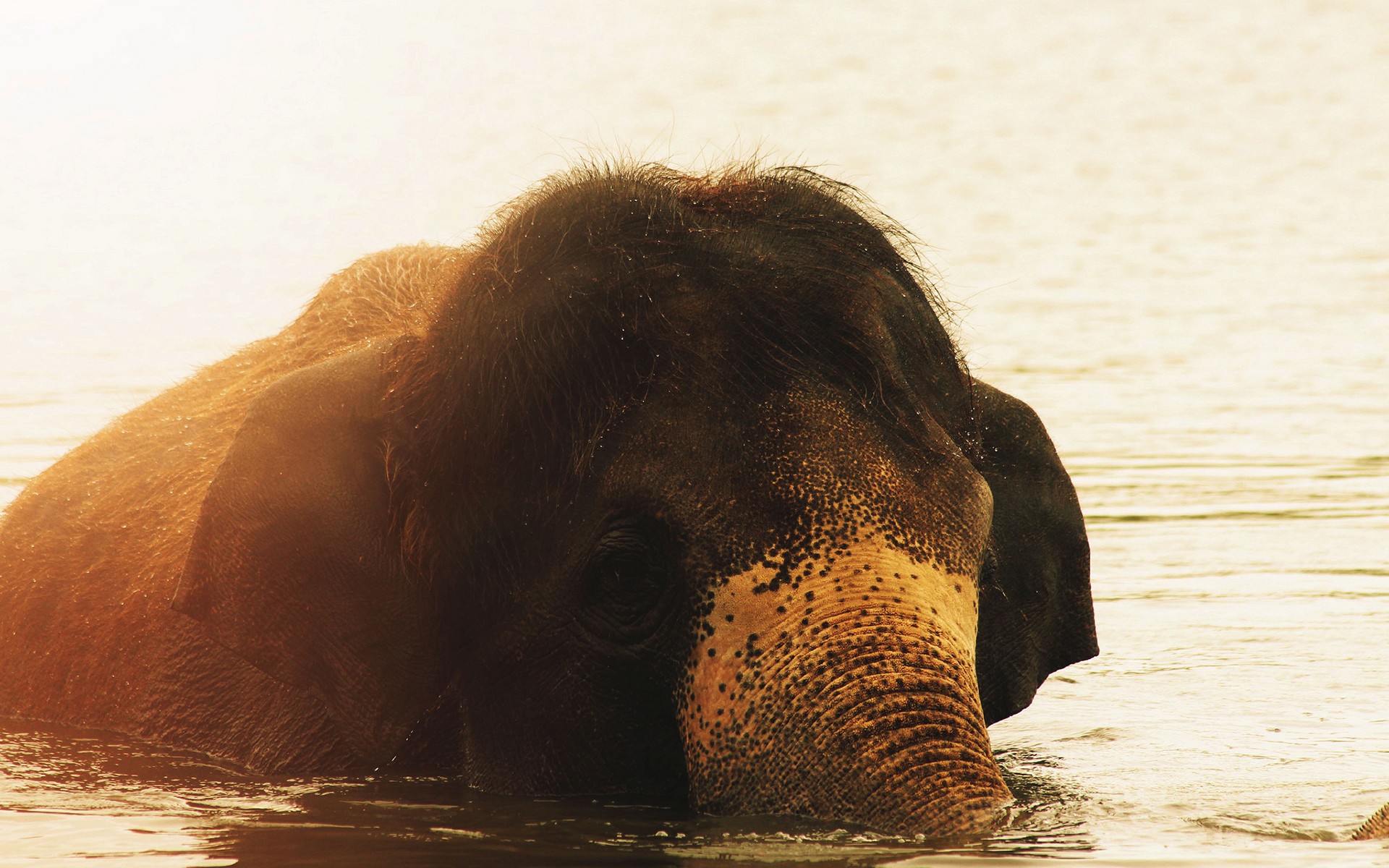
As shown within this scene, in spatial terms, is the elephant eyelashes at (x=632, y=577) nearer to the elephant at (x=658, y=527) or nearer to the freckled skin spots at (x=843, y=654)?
the elephant at (x=658, y=527)

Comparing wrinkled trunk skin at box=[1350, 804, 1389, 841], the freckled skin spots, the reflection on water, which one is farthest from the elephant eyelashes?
wrinkled trunk skin at box=[1350, 804, 1389, 841]

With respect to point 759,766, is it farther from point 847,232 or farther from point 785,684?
point 847,232

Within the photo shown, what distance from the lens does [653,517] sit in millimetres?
4191

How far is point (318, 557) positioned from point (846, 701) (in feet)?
4.75

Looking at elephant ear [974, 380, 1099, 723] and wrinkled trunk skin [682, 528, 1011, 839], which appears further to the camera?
elephant ear [974, 380, 1099, 723]

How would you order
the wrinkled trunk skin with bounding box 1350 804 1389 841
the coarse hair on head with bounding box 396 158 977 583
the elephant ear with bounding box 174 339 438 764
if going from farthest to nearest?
the elephant ear with bounding box 174 339 438 764, the coarse hair on head with bounding box 396 158 977 583, the wrinkled trunk skin with bounding box 1350 804 1389 841

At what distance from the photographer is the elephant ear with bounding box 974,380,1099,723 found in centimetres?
515

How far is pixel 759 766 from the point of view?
12.8 feet

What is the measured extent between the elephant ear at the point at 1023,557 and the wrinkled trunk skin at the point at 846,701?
1.09 m

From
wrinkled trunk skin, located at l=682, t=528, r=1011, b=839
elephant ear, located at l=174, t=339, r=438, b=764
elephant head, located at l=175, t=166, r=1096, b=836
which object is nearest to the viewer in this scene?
wrinkled trunk skin, located at l=682, t=528, r=1011, b=839

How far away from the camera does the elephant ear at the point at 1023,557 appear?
5.15 meters

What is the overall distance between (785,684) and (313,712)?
175cm

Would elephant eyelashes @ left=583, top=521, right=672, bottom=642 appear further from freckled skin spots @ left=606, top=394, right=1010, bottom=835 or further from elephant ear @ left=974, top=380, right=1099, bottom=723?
elephant ear @ left=974, top=380, right=1099, bottom=723

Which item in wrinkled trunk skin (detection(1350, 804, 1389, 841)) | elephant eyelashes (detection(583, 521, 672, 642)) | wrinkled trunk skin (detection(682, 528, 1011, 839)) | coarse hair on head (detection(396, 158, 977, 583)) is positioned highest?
coarse hair on head (detection(396, 158, 977, 583))
